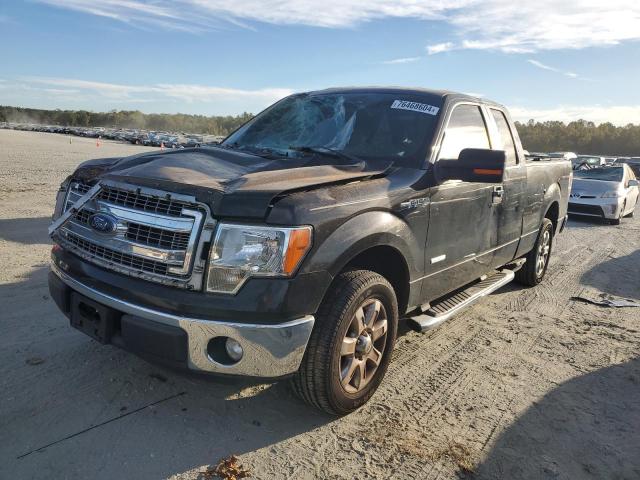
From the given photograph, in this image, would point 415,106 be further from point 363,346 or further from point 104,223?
point 104,223

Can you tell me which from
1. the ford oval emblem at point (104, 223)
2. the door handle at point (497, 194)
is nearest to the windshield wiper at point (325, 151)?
the door handle at point (497, 194)

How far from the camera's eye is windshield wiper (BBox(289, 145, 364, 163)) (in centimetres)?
377

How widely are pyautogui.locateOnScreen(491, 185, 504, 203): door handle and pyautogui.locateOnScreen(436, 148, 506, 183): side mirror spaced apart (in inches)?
40.2

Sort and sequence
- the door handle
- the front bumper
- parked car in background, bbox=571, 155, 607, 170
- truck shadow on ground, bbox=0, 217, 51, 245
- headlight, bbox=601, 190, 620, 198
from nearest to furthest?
the door handle → truck shadow on ground, bbox=0, 217, 51, 245 → the front bumper → headlight, bbox=601, 190, 620, 198 → parked car in background, bbox=571, 155, 607, 170

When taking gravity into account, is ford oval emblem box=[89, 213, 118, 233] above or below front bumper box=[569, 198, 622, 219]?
above

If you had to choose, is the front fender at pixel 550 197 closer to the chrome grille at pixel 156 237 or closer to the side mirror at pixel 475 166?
the side mirror at pixel 475 166

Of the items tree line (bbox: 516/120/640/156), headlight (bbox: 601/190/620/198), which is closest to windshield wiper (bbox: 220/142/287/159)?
headlight (bbox: 601/190/620/198)

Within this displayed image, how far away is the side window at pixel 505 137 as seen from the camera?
508 centimetres

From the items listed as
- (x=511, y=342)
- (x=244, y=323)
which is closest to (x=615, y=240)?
(x=511, y=342)

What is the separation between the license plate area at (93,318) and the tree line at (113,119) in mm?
163244

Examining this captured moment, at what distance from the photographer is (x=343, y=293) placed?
2.92 metres

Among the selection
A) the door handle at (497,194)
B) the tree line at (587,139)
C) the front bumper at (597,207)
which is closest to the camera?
the door handle at (497,194)

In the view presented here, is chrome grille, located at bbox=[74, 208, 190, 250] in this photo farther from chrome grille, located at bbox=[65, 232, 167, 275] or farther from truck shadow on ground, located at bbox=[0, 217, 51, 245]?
truck shadow on ground, located at bbox=[0, 217, 51, 245]

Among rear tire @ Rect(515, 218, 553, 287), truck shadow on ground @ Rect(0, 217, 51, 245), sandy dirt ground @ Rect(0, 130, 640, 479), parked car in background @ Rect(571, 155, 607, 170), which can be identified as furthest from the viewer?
parked car in background @ Rect(571, 155, 607, 170)
